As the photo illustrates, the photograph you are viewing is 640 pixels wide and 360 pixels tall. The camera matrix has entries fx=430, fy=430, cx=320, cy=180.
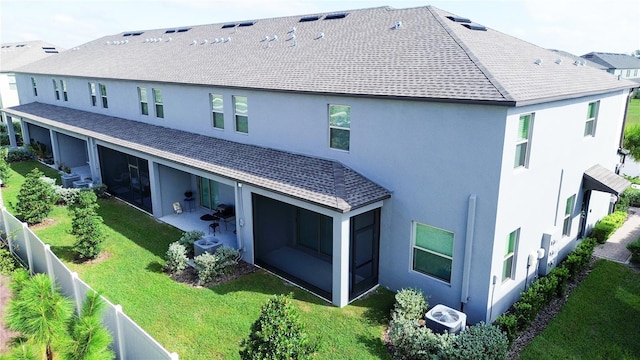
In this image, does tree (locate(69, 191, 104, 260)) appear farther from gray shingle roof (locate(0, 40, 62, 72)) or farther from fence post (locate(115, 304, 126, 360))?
gray shingle roof (locate(0, 40, 62, 72))

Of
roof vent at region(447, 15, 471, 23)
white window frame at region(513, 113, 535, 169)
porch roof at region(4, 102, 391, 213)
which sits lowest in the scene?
porch roof at region(4, 102, 391, 213)

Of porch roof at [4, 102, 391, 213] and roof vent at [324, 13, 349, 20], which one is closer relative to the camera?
porch roof at [4, 102, 391, 213]

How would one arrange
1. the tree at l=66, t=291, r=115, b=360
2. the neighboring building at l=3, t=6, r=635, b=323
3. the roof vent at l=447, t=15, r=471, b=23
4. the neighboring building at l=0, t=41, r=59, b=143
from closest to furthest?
the tree at l=66, t=291, r=115, b=360
the neighboring building at l=3, t=6, r=635, b=323
the roof vent at l=447, t=15, r=471, b=23
the neighboring building at l=0, t=41, r=59, b=143

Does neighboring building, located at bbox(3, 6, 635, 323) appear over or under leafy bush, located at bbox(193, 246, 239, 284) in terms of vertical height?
over

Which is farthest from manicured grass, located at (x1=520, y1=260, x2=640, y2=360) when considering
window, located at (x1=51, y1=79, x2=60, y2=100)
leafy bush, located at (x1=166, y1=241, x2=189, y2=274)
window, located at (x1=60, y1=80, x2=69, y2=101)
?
window, located at (x1=51, y1=79, x2=60, y2=100)

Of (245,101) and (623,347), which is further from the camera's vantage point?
(245,101)

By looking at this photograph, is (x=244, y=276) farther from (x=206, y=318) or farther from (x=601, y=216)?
(x=601, y=216)

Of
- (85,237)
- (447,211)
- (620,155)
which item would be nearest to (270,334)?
(447,211)

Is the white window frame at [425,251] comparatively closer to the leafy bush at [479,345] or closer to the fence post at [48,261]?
the leafy bush at [479,345]

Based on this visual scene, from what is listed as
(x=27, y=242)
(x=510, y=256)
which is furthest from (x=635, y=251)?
(x=27, y=242)
